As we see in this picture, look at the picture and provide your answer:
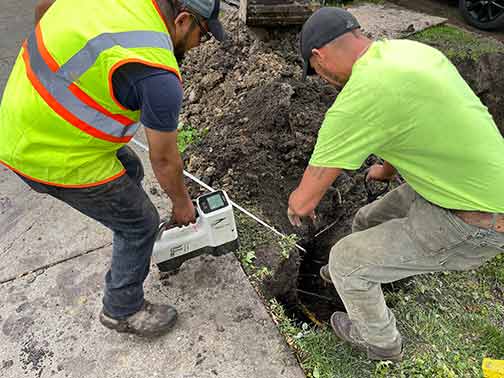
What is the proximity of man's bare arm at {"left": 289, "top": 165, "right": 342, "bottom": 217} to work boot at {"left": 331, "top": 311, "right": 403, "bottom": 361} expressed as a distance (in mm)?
866

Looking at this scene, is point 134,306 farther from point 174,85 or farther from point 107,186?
point 174,85

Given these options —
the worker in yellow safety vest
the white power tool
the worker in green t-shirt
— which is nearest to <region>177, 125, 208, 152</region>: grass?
the white power tool

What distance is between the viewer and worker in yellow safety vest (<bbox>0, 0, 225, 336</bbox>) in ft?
4.72

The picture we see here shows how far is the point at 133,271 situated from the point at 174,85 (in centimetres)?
102

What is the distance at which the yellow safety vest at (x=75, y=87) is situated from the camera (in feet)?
4.71

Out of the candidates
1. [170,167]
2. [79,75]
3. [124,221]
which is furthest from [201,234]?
[79,75]

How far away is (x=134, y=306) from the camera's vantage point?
216 centimetres

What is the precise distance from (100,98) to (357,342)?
1828 millimetres

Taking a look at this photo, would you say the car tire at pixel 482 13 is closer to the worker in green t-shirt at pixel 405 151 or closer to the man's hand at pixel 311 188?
the worker in green t-shirt at pixel 405 151

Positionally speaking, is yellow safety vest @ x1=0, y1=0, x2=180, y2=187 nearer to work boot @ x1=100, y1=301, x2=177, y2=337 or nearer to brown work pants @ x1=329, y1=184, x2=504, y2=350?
work boot @ x1=100, y1=301, x2=177, y2=337

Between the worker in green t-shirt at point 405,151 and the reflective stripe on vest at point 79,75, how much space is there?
28.2 inches

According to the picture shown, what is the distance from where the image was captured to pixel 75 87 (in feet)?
4.87

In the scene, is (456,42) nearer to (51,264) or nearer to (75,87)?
(75,87)

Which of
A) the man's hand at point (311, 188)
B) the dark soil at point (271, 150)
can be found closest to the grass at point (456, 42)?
the dark soil at point (271, 150)
